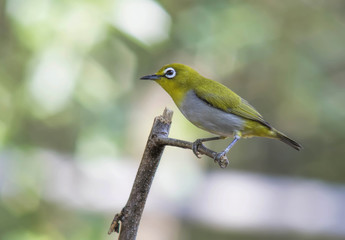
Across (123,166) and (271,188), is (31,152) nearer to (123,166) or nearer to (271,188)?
(123,166)

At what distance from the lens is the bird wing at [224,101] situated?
3504 mm

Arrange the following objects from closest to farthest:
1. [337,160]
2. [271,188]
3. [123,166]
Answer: [123,166]
[271,188]
[337,160]

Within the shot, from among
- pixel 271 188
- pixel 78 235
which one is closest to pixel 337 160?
pixel 271 188

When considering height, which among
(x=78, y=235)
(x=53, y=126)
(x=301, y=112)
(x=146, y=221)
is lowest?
(x=78, y=235)

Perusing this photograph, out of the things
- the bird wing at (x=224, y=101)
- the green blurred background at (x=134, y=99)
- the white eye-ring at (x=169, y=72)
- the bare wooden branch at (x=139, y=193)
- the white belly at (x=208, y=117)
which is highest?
the green blurred background at (x=134, y=99)

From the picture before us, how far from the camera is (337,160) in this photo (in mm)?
9664

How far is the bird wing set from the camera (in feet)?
11.5

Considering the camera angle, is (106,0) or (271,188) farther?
(271,188)

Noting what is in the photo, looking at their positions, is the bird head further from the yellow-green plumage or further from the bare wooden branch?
the bare wooden branch

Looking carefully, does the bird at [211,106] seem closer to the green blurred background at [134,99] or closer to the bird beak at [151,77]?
the bird beak at [151,77]

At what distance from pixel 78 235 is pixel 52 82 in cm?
160

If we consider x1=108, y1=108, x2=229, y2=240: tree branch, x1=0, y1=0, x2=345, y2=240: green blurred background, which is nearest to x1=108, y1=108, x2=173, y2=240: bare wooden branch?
x1=108, y1=108, x2=229, y2=240: tree branch

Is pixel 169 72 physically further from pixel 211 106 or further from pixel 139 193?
pixel 139 193

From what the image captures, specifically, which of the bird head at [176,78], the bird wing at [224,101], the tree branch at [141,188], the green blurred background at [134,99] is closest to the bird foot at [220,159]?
the tree branch at [141,188]
